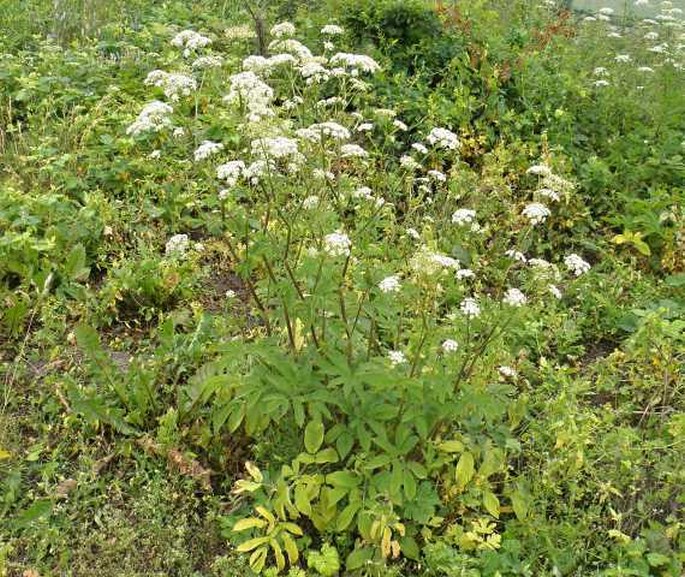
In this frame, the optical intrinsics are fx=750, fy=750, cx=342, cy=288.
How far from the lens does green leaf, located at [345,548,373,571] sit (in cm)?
300

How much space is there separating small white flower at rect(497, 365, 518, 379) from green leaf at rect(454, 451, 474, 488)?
1.92ft

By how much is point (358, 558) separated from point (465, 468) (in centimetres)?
58

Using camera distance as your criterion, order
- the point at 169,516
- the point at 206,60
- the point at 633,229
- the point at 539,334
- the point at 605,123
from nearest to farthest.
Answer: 1. the point at 169,516
2. the point at 206,60
3. the point at 539,334
4. the point at 633,229
5. the point at 605,123

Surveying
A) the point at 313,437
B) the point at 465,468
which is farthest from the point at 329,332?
the point at 465,468

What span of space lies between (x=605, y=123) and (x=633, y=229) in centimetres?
149

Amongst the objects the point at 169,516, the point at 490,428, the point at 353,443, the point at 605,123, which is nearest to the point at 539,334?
the point at 490,428

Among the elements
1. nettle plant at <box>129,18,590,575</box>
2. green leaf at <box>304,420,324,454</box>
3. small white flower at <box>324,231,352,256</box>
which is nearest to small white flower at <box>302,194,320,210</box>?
nettle plant at <box>129,18,590,575</box>

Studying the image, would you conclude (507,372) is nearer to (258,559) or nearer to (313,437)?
(313,437)

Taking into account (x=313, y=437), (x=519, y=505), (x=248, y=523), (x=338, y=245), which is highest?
(x=338, y=245)

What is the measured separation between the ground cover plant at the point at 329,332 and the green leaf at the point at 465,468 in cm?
1

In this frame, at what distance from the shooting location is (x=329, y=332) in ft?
10.8

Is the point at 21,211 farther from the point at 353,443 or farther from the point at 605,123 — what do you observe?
the point at 605,123

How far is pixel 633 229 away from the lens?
18.2ft

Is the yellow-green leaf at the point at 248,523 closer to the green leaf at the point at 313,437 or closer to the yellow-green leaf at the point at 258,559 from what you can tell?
the yellow-green leaf at the point at 258,559
